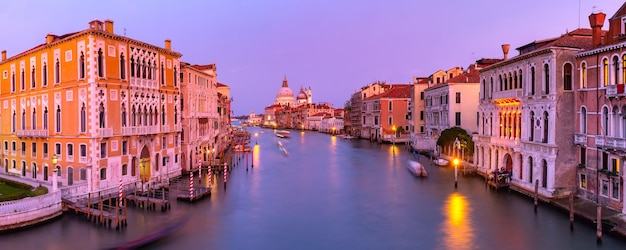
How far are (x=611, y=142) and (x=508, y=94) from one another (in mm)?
8153

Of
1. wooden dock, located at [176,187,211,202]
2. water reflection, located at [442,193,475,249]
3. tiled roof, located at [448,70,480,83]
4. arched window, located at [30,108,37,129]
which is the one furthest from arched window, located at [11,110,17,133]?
tiled roof, located at [448,70,480,83]

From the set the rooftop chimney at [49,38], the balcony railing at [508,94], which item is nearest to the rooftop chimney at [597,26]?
the balcony railing at [508,94]

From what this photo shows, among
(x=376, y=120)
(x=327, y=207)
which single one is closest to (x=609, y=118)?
(x=327, y=207)

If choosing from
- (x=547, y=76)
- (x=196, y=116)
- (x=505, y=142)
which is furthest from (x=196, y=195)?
(x=547, y=76)

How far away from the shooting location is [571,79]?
20078mm

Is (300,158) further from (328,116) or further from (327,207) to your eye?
(328,116)

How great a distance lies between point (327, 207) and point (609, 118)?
482 inches

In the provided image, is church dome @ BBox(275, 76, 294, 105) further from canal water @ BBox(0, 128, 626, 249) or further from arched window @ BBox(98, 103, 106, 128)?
arched window @ BBox(98, 103, 106, 128)

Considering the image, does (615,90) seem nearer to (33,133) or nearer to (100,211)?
(100,211)

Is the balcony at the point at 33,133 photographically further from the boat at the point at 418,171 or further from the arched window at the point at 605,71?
the arched window at the point at 605,71

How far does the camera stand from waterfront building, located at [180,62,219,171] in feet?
103

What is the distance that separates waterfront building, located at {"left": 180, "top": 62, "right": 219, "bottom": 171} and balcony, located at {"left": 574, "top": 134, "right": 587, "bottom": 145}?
2045 cm

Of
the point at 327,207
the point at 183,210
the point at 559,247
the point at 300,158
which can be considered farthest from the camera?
the point at 300,158

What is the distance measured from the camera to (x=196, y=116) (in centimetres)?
3353
